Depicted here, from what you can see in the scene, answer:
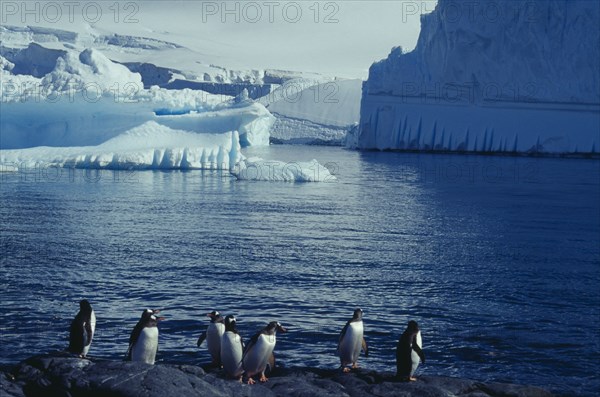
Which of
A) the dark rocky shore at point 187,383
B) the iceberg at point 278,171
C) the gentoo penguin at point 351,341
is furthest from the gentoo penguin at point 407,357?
the iceberg at point 278,171

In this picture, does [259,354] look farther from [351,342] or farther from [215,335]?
[351,342]

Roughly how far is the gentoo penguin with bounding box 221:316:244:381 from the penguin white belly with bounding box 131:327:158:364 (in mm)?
673

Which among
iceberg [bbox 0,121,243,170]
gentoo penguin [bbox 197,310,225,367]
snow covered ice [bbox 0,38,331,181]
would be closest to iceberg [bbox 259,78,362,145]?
snow covered ice [bbox 0,38,331,181]

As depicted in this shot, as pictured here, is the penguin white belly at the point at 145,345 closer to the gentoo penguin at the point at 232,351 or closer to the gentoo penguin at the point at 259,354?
the gentoo penguin at the point at 232,351

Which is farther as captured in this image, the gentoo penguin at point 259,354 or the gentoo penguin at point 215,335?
the gentoo penguin at point 215,335

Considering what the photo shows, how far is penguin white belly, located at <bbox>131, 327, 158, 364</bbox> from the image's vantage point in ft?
28.5

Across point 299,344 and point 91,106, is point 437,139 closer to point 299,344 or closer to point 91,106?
point 91,106

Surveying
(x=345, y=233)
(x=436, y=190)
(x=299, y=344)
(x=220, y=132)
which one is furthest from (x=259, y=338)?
(x=220, y=132)

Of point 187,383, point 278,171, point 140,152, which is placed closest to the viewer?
point 187,383

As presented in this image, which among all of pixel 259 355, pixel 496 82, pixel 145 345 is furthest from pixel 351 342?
pixel 496 82

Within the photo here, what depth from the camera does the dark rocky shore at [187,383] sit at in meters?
7.45

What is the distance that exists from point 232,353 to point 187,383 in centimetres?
104

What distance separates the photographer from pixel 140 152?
3256cm

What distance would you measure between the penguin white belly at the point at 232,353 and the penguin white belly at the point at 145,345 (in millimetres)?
675
